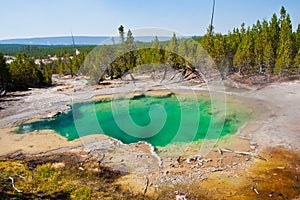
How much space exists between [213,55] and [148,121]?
26795mm

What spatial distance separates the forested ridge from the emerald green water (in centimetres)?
1728

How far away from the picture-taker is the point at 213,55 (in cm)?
4978

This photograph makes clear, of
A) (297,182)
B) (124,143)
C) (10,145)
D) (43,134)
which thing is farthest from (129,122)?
(297,182)

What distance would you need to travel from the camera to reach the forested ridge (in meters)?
45.5

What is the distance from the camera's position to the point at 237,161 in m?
17.5

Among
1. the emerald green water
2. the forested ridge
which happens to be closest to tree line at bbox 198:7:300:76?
the forested ridge

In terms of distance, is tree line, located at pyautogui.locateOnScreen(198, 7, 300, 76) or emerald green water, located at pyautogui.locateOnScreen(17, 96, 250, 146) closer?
emerald green water, located at pyautogui.locateOnScreen(17, 96, 250, 146)

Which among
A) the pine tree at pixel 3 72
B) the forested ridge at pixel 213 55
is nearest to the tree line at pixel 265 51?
the forested ridge at pixel 213 55

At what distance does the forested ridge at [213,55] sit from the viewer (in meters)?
45.5

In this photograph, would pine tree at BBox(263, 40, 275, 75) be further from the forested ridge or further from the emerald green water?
the emerald green water

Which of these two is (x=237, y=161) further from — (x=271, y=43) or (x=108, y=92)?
(x=271, y=43)

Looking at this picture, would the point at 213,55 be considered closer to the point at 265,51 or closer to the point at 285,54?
the point at 265,51

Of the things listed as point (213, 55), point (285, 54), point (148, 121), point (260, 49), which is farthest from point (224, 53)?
point (148, 121)

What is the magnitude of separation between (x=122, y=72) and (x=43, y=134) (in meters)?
35.8
